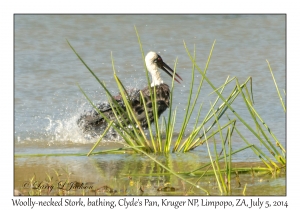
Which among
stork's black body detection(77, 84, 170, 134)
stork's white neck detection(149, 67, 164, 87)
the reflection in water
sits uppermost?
stork's white neck detection(149, 67, 164, 87)

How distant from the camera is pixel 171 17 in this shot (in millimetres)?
13180

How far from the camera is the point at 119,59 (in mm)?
10859

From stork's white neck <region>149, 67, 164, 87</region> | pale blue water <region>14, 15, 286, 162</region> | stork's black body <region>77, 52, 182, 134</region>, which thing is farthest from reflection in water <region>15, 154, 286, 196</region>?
stork's white neck <region>149, 67, 164, 87</region>

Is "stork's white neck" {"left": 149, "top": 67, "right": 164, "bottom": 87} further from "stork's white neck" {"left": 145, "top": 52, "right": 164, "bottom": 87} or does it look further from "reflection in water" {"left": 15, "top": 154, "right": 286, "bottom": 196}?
"reflection in water" {"left": 15, "top": 154, "right": 286, "bottom": 196}

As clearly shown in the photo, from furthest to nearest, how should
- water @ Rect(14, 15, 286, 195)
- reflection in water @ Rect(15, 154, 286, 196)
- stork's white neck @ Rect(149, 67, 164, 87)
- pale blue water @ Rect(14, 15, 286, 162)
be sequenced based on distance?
stork's white neck @ Rect(149, 67, 164, 87) < pale blue water @ Rect(14, 15, 286, 162) < water @ Rect(14, 15, 286, 195) < reflection in water @ Rect(15, 154, 286, 196)

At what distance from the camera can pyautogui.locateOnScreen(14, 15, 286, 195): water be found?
818cm

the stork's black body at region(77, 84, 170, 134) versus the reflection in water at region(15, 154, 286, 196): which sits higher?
the stork's black body at region(77, 84, 170, 134)

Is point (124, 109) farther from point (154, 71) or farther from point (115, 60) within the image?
point (115, 60)

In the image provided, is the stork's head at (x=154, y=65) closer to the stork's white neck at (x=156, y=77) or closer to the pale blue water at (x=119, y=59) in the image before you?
the stork's white neck at (x=156, y=77)

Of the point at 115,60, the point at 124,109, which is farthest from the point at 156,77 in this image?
the point at 115,60

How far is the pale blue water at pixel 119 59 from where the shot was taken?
838cm

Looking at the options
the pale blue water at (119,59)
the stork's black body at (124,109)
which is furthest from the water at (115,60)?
the stork's black body at (124,109)
